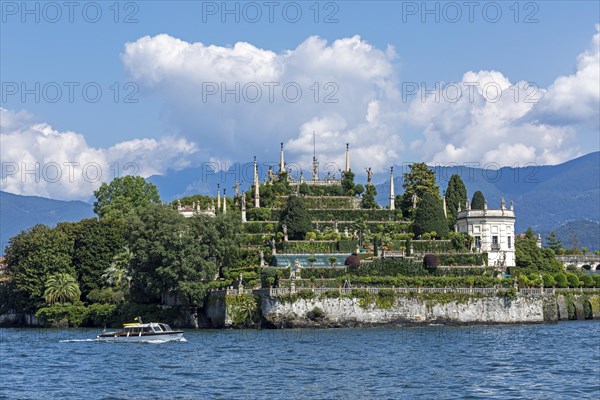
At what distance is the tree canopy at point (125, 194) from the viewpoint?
151m

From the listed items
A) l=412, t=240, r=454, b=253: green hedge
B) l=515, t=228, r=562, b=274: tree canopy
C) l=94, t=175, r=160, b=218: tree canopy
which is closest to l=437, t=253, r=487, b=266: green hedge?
l=412, t=240, r=454, b=253: green hedge

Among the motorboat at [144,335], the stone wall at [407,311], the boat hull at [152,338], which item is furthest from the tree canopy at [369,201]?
the boat hull at [152,338]

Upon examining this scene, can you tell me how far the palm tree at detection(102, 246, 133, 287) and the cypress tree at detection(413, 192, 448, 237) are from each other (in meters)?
31.2

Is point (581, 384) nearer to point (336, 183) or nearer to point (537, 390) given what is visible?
point (537, 390)

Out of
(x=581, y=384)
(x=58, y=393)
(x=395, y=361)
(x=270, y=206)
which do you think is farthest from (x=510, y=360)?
(x=270, y=206)

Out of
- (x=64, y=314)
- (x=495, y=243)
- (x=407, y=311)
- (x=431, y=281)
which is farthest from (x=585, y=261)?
(x=64, y=314)

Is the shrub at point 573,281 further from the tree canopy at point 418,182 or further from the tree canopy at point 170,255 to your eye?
the tree canopy at point 170,255

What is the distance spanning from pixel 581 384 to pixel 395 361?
14.4 meters

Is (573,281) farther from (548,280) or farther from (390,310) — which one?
(390,310)

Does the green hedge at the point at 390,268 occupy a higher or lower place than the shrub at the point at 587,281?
higher

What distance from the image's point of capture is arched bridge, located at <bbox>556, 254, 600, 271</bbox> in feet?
549

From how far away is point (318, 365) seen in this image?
213ft

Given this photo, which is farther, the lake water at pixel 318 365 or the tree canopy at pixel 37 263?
the tree canopy at pixel 37 263

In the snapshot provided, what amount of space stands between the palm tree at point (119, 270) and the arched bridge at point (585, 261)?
78.9 m
